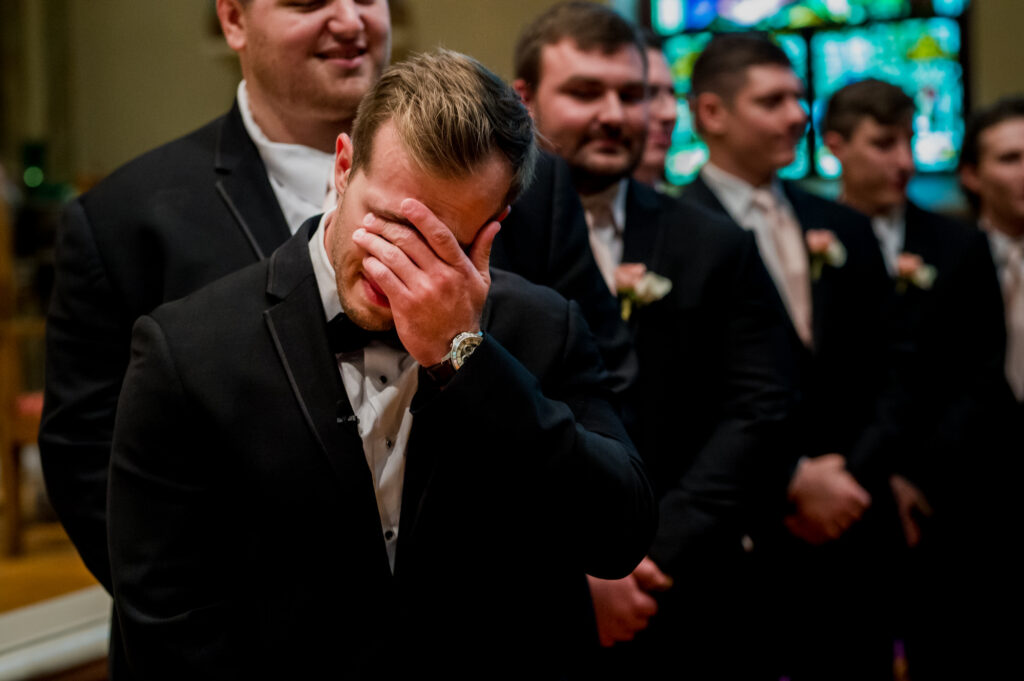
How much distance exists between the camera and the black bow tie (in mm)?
1671

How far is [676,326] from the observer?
284cm

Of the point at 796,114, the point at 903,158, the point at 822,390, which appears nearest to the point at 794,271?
the point at 822,390

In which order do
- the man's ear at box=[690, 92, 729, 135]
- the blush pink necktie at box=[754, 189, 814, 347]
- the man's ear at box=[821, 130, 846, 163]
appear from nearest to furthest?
the blush pink necktie at box=[754, 189, 814, 347]
the man's ear at box=[690, 92, 729, 135]
the man's ear at box=[821, 130, 846, 163]

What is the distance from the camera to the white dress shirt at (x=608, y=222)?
9.54 feet

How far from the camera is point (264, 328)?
1.67 m

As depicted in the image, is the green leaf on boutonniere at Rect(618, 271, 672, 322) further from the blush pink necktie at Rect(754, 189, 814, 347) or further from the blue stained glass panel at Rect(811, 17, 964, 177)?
the blue stained glass panel at Rect(811, 17, 964, 177)

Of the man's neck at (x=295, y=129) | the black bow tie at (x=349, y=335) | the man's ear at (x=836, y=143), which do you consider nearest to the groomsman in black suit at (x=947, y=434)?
the man's ear at (x=836, y=143)

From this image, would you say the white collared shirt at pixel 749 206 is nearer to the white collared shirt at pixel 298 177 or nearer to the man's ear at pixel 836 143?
the man's ear at pixel 836 143

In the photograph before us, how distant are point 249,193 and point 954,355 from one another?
2.91 meters

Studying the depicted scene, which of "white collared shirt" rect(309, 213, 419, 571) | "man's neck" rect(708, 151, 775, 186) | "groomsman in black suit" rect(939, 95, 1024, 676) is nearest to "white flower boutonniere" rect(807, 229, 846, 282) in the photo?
"man's neck" rect(708, 151, 775, 186)

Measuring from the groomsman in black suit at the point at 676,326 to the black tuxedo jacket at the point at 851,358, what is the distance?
0.55 meters

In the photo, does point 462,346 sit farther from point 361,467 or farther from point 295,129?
point 295,129

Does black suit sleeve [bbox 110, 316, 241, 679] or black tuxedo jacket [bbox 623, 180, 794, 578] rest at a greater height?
black suit sleeve [bbox 110, 316, 241, 679]

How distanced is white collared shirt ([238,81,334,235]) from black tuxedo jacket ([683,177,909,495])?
1.55m
